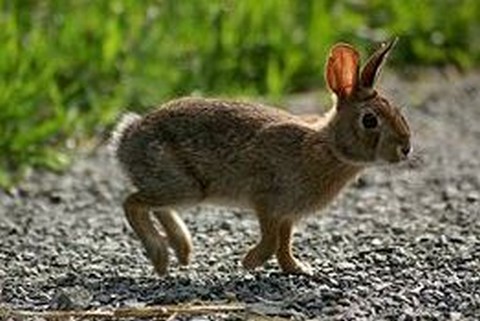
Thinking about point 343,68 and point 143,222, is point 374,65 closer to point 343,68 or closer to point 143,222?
point 343,68

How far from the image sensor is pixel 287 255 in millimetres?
6664

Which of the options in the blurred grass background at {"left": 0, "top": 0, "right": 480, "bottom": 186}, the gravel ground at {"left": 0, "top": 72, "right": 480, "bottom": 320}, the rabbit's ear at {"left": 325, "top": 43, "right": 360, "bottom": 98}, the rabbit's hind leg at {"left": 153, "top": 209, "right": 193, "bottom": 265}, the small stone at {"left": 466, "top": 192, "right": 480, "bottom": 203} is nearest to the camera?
the gravel ground at {"left": 0, "top": 72, "right": 480, "bottom": 320}

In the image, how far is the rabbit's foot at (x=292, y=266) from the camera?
654 centimetres

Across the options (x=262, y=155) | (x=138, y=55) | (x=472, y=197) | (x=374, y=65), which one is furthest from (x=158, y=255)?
(x=138, y=55)

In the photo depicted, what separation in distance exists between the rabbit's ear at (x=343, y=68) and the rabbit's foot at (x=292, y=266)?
2.27 feet

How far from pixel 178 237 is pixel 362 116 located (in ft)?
3.17

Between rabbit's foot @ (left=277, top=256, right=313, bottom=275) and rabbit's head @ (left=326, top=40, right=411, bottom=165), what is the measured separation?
0.46 meters

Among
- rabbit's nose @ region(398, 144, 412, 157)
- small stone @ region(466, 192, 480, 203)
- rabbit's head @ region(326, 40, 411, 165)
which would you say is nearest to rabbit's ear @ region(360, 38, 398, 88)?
rabbit's head @ region(326, 40, 411, 165)

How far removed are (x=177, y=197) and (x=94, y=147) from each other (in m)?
2.67

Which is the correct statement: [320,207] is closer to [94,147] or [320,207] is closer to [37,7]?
[94,147]

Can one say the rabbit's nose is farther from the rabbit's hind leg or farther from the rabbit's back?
the rabbit's hind leg

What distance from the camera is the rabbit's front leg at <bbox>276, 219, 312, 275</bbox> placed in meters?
6.57

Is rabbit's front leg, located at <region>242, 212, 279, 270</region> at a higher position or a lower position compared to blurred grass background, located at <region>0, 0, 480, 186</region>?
lower

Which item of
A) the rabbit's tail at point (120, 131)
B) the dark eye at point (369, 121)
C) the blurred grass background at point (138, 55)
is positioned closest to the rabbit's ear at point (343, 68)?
the dark eye at point (369, 121)
